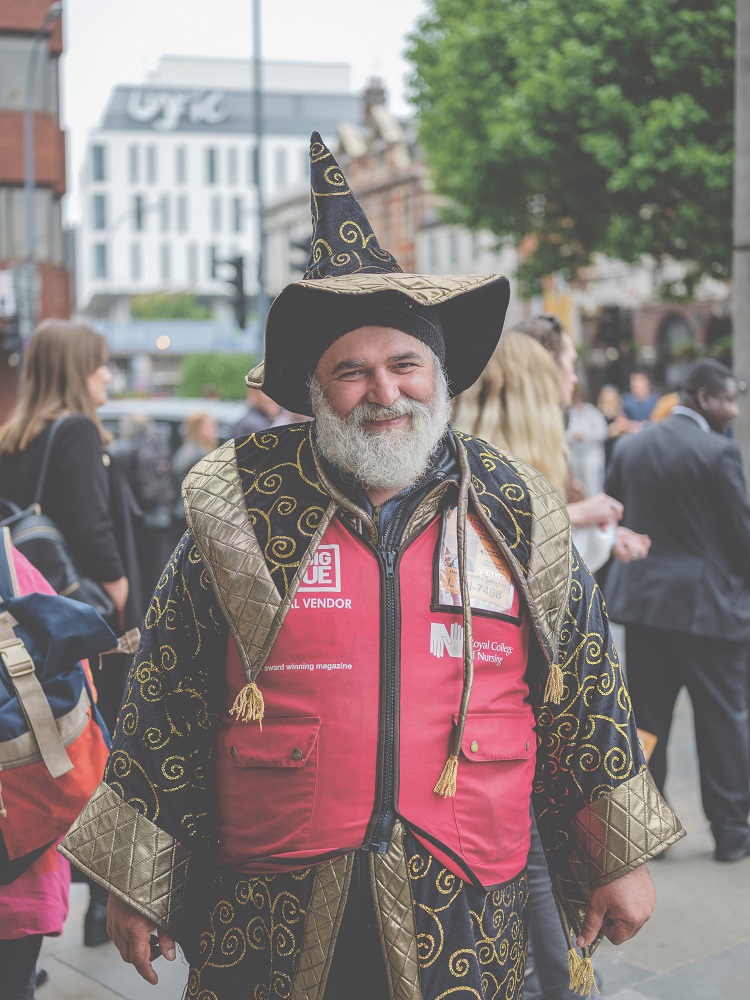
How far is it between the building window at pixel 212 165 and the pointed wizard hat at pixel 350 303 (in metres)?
112

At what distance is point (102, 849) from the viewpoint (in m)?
2.34

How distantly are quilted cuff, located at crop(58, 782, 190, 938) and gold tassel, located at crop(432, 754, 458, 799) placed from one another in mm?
523

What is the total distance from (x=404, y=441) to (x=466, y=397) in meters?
1.73

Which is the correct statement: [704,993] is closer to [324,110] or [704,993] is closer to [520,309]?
[520,309]

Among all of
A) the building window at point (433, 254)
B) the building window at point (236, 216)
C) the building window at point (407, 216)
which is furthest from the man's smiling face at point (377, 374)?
the building window at point (236, 216)

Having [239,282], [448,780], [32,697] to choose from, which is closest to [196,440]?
[239,282]

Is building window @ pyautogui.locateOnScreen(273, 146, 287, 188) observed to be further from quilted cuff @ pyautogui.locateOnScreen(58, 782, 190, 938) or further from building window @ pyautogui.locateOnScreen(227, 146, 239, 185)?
quilted cuff @ pyautogui.locateOnScreen(58, 782, 190, 938)

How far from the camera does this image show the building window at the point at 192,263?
11044 centimetres

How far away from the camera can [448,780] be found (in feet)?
7.34

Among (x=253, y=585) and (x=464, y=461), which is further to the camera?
(x=464, y=461)

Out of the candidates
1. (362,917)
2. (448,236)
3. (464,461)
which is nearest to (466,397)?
(464,461)

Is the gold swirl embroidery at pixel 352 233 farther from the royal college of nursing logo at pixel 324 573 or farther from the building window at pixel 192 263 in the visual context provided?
the building window at pixel 192 263

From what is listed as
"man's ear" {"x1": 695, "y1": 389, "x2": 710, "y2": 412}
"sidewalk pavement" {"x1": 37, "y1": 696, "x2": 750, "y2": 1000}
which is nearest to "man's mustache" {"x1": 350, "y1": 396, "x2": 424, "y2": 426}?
"sidewalk pavement" {"x1": 37, "y1": 696, "x2": 750, "y2": 1000}

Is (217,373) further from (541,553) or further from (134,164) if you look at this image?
(541,553)
